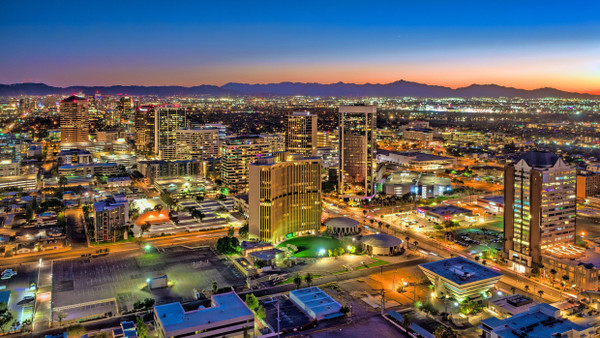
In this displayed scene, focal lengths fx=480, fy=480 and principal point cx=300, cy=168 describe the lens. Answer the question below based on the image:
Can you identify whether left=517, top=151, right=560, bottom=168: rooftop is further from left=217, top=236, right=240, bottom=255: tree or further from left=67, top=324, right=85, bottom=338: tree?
left=67, top=324, right=85, bottom=338: tree

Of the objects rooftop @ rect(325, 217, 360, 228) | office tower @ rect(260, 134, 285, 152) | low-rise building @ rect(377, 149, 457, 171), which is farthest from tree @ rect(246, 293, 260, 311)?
low-rise building @ rect(377, 149, 457, 171)

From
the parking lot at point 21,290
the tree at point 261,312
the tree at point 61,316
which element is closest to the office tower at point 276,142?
the parking lot at point 21,290

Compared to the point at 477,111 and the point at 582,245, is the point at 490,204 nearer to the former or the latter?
the point at 582,245

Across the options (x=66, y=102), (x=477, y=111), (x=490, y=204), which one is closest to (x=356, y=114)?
(x=490, y=204)

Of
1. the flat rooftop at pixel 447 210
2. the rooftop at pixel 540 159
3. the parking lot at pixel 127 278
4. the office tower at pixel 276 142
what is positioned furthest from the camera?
the office tower at pixel 276 142

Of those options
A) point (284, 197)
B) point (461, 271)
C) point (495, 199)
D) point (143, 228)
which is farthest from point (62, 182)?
point (495, 199)

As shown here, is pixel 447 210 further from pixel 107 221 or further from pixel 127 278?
pixel 107 221

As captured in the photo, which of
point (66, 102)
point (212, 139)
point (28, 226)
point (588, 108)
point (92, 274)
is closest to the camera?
point (92, 274)

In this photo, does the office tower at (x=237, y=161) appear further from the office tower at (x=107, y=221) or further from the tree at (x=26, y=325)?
the tree at (x=26, y=325)
